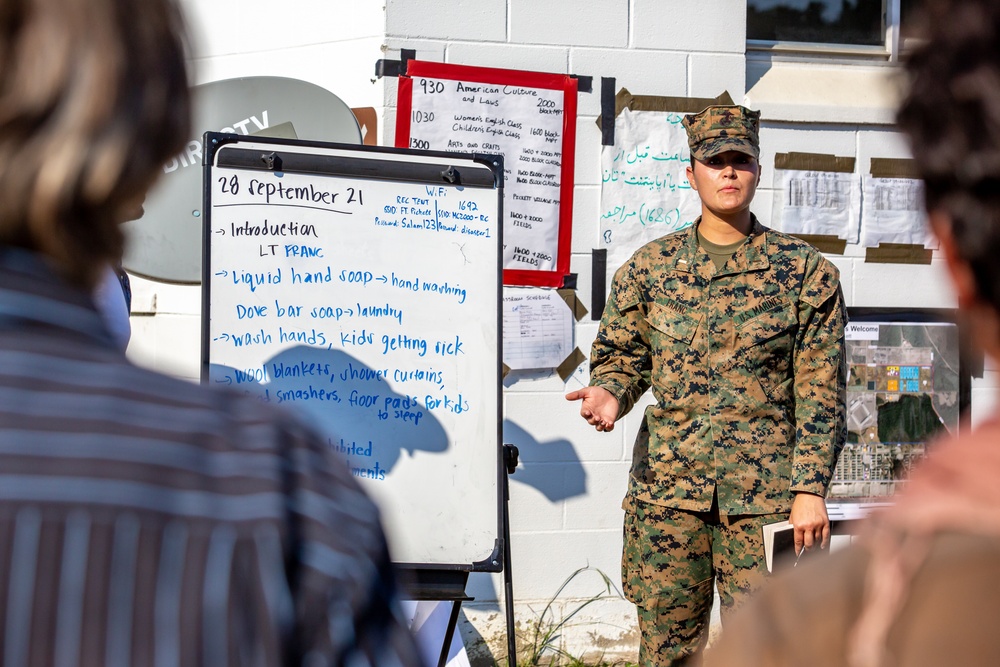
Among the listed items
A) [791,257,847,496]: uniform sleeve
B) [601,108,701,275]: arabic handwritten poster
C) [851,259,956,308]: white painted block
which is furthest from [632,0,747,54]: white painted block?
[791,257,847,496]: uniform sleeve

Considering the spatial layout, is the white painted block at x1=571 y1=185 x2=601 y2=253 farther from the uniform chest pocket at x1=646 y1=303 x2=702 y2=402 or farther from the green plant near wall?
the green plant near wall

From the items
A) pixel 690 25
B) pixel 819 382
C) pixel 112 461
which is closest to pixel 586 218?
pixel 690 25

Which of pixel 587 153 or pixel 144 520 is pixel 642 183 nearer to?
pixel 587 153

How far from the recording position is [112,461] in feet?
2.14

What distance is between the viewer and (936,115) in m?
0.70

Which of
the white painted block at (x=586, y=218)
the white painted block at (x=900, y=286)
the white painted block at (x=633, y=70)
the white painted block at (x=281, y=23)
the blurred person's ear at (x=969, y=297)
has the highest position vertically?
the white painted block at (x=281, y=23)

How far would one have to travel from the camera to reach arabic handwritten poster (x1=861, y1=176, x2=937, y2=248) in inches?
161

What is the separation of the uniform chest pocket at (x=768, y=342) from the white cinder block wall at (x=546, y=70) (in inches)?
40.6

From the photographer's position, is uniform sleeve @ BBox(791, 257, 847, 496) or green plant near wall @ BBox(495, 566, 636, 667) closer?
uniform sleeve @ BBox(791, 257, 847, 496)

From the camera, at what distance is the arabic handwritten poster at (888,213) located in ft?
13.5

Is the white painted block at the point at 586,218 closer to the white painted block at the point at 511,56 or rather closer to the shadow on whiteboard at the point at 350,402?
the white painted block at the point at 511,56

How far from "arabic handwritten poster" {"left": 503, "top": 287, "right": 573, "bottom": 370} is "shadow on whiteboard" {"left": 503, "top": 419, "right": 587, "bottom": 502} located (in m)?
0.25

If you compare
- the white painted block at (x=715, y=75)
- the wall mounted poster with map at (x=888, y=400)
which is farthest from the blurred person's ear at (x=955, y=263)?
the wall mounted poster with map at (x=888, y=400)

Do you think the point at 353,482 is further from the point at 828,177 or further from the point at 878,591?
the point at 828,177
